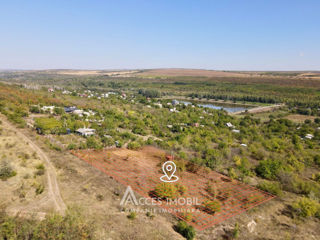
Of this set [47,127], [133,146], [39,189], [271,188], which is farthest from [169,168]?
[47,127]

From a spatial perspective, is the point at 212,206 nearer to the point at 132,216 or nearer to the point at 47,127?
the point at 132,216

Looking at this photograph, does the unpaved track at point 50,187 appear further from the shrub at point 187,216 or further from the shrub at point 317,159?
the shrub at point 317,159

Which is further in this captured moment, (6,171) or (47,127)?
(47,127)

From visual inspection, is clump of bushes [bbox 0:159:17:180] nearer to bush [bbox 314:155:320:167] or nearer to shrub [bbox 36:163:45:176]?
shrub [bbox 36:163:45:176]

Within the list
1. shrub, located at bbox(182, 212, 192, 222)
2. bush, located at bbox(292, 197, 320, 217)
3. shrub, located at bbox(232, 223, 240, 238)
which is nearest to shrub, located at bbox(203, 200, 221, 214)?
shrub, located at bbox(182, 212, 192, 222)

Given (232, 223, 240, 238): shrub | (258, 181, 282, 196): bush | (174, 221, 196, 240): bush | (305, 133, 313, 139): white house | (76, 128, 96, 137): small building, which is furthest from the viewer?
(305, 133, 313, 139): white house

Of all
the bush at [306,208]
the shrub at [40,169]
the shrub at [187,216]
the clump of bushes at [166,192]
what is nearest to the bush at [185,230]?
the shrub at [187,216]
